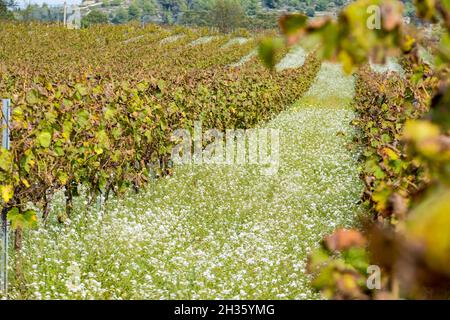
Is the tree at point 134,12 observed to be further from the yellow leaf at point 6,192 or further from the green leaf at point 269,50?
the green leaf at point 269,50

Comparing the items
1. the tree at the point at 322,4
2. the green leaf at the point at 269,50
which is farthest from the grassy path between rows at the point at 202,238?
the tree at the point at 322,4

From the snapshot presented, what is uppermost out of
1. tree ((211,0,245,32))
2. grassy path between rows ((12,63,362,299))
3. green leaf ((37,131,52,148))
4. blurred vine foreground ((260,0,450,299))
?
tree ((211,0,245,32))

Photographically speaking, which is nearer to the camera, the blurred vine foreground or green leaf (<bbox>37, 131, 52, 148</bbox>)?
the blurred vine foreground

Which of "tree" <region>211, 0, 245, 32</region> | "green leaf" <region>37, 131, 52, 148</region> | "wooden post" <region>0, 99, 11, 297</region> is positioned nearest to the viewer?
"wooden post" <region>0, 99, 11, 297</region>

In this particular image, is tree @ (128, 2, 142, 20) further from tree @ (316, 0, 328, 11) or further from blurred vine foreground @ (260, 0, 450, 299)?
blurred vine foreground @ (260, 0, 450, 299)

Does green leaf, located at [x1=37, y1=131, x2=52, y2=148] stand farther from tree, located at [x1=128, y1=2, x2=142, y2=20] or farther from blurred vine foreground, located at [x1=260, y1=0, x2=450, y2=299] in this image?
tree, located at [x1=128, y1=2, x2=142, y2=20]

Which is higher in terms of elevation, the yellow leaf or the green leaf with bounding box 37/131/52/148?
the green leaf with bounding box 37/131/52/148

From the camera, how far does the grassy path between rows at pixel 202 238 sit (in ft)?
20.1

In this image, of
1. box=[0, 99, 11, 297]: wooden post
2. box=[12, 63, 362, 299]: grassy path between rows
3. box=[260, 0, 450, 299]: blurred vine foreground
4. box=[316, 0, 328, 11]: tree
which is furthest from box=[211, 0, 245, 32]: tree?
box=[260, 0, 450, 299]: blurred vine foreground

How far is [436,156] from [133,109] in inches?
358

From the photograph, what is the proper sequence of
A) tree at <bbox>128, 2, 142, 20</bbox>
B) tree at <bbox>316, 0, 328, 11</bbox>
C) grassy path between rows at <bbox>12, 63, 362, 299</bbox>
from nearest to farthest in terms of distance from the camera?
grassy path between rows at <bbox>12, 63, 362, 299</bbox> → tree at <bbox>316, 0, 328, 11</bbox> → tree at <bbox>128, 2, 142, 20</bbox>

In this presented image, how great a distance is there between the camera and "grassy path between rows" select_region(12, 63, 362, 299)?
612 cm

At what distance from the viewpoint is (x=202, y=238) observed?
807 cm
